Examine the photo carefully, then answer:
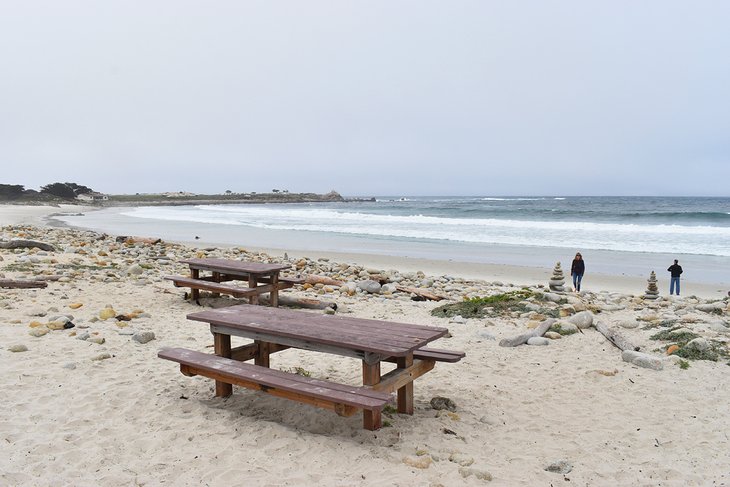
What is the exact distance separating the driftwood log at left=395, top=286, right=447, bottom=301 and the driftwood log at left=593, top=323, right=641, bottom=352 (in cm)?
353

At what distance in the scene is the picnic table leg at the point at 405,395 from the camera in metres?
4.91

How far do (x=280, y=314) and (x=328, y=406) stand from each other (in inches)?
65.1

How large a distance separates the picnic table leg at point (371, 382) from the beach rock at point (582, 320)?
15.4ft

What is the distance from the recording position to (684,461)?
13.5ft

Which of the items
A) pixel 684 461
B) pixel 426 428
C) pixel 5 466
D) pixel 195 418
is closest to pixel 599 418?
pixel 684 461

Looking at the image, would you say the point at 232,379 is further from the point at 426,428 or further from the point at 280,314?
the point at 426,428

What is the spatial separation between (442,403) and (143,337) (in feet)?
13.1

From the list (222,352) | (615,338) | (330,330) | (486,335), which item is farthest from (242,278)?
(615,338)

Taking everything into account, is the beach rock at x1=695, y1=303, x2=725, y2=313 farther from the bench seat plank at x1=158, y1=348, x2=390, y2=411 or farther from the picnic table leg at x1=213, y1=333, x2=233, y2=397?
the picnic table leg at x1=213, y1=333, x2=233, y2=397

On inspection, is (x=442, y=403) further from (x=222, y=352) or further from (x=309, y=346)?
(x=222, y=352)

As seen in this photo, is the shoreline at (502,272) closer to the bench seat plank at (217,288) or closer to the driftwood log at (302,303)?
the driftwood log at (302,303)

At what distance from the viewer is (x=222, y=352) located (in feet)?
17.5

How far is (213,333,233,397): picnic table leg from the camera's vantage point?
530 cm

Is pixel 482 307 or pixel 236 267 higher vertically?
pixel 236 267
